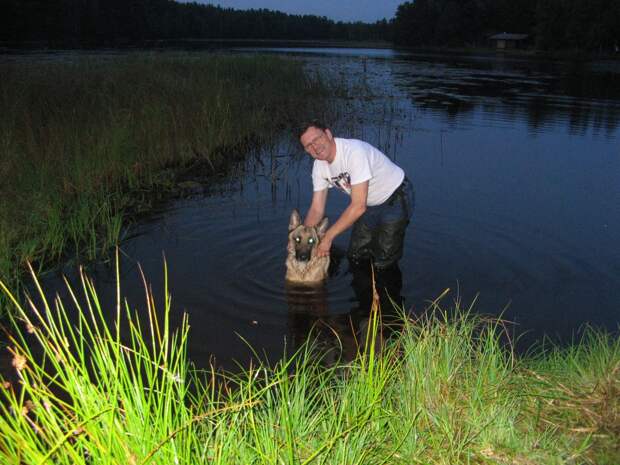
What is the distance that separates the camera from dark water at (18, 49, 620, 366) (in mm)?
5855

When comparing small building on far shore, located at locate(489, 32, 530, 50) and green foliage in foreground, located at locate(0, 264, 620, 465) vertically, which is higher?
small building on far shore, located at locate(489, 32, 530, 50)

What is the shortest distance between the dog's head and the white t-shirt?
1.64 ft

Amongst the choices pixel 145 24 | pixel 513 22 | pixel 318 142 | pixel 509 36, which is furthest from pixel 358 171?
pixel 513 22

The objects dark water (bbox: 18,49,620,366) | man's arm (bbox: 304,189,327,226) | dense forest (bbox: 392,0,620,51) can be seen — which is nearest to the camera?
dark water (bbox: 18,49,620,366)

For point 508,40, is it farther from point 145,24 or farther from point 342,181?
point 342,181

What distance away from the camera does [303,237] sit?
620 cm

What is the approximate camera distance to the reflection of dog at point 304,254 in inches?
245

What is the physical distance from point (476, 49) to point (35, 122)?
8445 centimetres

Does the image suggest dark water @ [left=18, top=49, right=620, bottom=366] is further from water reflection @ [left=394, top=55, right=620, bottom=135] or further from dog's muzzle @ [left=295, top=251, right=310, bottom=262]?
water reflection @ [left=394, top=55, right=620, bottom=135]

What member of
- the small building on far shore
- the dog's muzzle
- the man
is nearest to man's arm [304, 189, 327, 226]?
the man

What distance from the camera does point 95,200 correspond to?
27.0 ft

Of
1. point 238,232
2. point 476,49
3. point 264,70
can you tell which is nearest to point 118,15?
point 476,49

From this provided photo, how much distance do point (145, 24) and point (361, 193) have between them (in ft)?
280

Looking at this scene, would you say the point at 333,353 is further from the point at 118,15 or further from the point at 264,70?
the point at 118,15
